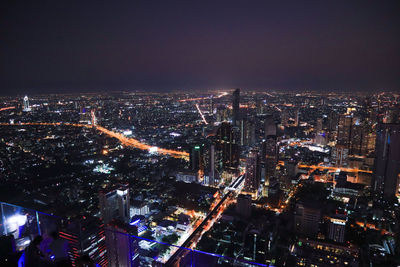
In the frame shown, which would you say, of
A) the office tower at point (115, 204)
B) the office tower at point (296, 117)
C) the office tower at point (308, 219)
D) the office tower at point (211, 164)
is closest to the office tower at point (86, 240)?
the office tower at point (115, 204)

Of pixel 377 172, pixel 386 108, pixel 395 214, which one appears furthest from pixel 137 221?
pixel 386 108

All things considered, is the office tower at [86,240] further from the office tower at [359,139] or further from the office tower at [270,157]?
the office tower at [359,139]

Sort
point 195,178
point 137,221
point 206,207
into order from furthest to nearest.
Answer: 1. point 195,178
2. point 206,207
3. point 137,221

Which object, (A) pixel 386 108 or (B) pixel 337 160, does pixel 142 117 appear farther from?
(A) pixel 386 108

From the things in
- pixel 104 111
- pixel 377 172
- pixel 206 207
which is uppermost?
pixel 104 111

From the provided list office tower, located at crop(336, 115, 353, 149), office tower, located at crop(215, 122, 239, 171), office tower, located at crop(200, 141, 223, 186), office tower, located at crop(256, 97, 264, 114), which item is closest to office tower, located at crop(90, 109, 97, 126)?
office tower, located at crop(200, 141, 223, 186)

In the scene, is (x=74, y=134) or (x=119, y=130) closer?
(x=74, y=134)

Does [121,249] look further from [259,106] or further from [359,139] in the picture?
[259,106]
